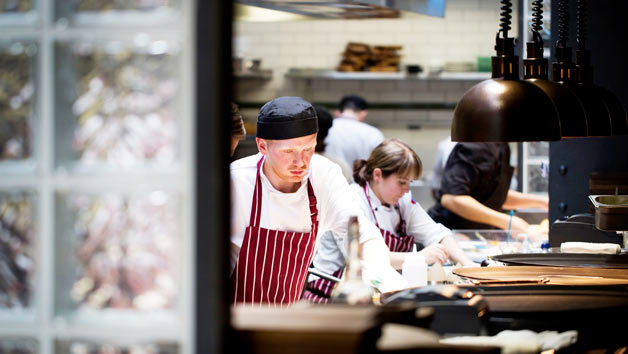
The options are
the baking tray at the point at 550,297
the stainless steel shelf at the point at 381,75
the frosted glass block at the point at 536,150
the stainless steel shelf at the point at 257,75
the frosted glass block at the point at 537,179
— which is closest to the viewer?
the baking tray at the point at 550,297

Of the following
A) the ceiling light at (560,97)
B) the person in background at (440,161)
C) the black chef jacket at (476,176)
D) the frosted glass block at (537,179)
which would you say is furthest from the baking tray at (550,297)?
the frosted glass block at (537,179)

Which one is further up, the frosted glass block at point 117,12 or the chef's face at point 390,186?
the frosted glass block at point 117,12

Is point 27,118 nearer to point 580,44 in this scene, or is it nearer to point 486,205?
point 580,44

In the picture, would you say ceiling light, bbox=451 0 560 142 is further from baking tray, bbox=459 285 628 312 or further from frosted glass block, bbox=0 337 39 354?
Answer: frosted glass block, bbox=0 337 39 354

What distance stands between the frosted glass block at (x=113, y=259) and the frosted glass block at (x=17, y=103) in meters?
0.13

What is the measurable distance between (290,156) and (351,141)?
309 cm

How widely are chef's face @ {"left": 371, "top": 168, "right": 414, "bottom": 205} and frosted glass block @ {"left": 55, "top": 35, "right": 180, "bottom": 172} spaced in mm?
2829

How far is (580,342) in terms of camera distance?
219cm

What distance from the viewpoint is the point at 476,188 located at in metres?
5.47

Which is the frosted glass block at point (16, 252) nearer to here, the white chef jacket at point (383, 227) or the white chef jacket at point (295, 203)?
the white chef jacket at point (295, 203)

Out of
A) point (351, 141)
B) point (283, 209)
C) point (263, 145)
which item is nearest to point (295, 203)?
point (283, 209)

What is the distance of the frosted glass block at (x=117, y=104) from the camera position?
1293mm

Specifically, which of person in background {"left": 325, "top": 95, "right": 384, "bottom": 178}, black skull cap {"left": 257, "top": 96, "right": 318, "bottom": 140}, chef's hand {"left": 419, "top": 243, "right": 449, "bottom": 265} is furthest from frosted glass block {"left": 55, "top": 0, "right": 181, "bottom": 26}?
person in background {"left": 325, "top": 95, "right": 384, "bottom": 178}

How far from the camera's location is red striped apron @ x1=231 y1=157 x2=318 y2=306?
3.14m
